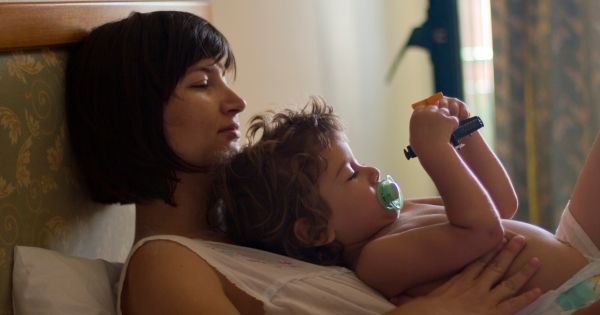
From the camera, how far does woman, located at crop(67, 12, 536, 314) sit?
1.33m

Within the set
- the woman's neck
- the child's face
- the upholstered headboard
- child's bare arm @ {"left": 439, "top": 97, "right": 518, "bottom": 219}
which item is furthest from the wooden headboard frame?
child's bare arm @ {"left": 439, "top": 97, "right": 518, "bottom": 219}

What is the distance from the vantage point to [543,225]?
9.60 feet

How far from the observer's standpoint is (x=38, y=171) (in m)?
1.38

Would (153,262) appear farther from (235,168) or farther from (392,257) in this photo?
(392,257)

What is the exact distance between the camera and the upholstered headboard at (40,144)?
4.27 feet

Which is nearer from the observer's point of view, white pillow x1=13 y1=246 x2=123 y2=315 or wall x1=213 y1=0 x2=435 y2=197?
white pillow x1=13 y1=246 x2=123 y2=315

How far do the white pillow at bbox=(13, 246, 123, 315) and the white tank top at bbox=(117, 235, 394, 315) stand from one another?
0.19 ft

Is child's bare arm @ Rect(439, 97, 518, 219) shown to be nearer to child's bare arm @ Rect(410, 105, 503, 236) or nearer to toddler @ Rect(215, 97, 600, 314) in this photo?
toddler @ Rect(215, 97, 600, 314)

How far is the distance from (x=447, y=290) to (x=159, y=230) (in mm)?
557

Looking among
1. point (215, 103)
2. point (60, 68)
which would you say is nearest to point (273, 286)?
point (215, 103)

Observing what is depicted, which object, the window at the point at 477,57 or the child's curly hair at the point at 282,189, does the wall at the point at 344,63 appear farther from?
the child's curly hair at the point at 282,189

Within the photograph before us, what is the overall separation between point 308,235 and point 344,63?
164cm

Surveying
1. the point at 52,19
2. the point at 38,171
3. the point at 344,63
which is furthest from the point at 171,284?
the point at 344,63

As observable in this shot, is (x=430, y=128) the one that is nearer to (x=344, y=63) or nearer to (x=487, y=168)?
(x=487, y=168)
